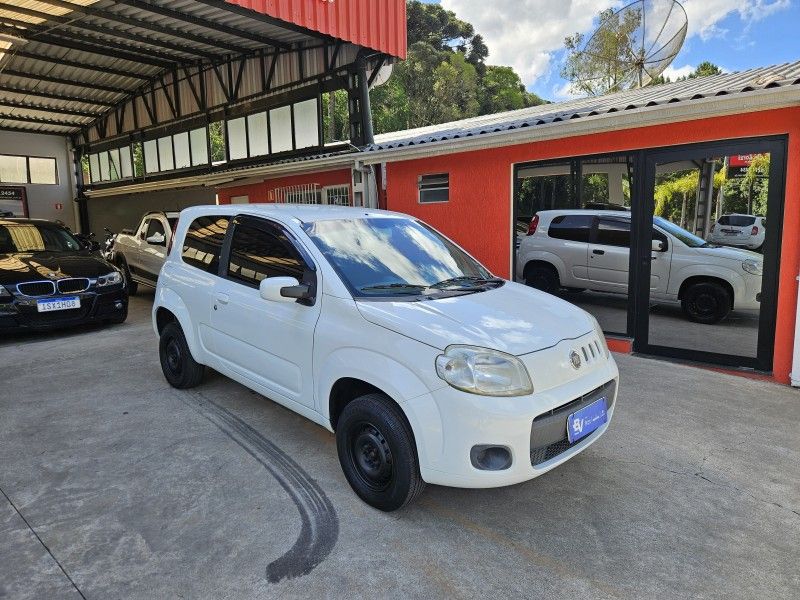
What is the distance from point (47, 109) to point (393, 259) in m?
18.7

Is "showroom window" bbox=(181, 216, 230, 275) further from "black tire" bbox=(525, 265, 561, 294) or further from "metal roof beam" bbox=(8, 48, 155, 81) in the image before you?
"metal roof beam" bbox=(8, 48, 155, 81)

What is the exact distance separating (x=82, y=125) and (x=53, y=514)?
20.8 m

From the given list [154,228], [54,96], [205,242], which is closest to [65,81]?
[54,96]

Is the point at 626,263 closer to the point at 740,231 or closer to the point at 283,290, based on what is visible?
the point at 740,231

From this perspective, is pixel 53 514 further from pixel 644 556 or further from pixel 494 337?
pixel 644 556

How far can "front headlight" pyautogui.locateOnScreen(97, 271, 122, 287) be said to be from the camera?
6973 millimetres

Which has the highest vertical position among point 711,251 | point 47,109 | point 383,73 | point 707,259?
point 47,109

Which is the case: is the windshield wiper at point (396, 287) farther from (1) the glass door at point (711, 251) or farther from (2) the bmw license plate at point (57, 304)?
(2) the bmw license plate at point (57, 304)

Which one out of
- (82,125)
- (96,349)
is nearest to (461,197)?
(96,349)

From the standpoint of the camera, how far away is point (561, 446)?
2635mm

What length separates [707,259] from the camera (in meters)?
6.48

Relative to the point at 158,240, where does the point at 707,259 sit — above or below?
below

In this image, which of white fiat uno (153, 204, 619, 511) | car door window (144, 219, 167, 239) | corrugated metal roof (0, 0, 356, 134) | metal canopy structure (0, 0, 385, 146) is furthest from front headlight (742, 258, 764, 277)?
car door window (144, 219, 167, 239)

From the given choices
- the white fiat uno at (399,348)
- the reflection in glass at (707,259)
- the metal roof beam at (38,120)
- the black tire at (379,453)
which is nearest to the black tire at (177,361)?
the white fiat uno at (399,348)
